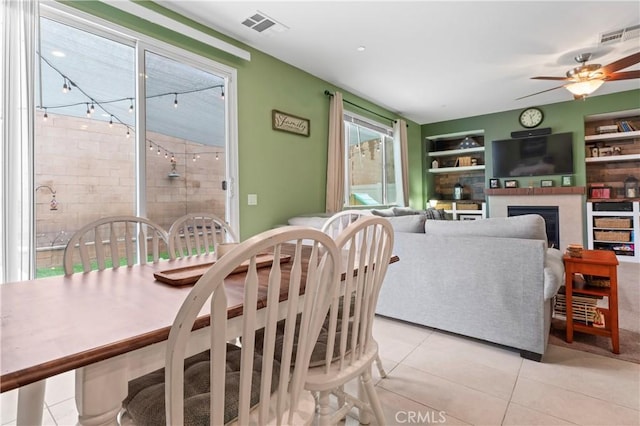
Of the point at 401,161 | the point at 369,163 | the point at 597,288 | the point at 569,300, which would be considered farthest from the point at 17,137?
the point at 401,161

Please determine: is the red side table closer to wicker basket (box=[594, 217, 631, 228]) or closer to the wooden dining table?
the wooden dining table

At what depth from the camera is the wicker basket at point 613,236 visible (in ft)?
15.7

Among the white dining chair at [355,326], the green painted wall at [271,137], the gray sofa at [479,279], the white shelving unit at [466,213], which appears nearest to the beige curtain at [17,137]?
the green painted wall at [271,137]

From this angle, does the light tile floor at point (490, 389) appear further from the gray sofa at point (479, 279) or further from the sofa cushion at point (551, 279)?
the sofa cushion at point (551, 279)

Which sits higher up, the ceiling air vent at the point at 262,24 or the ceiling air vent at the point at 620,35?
the ceiling air vent at the point at 262,24

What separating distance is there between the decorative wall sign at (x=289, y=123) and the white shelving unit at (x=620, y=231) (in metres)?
4.66

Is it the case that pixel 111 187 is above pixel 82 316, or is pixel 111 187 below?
above

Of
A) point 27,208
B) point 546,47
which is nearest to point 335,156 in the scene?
point 546,47

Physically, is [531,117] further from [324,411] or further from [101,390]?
[101,390]

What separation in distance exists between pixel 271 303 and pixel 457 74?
4.27 m

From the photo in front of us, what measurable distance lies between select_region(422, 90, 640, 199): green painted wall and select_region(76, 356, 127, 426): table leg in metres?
6.58

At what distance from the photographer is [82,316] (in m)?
0.81

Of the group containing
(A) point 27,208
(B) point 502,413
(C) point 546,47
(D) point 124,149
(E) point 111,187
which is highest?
(C) point 546,47

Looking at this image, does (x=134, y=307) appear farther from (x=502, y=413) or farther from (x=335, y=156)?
(x=335, y=156)
